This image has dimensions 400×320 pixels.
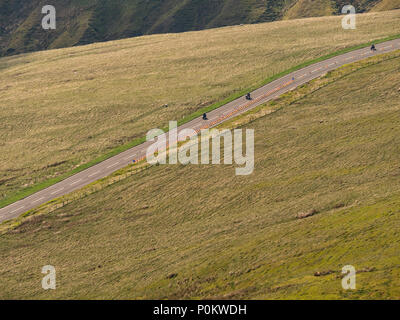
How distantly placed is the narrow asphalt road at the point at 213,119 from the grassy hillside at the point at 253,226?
5.22 metres

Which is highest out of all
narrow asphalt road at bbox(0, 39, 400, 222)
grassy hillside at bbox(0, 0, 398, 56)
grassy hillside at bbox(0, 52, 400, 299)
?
grassy hillside at bbox(0, 0, 398, 56)

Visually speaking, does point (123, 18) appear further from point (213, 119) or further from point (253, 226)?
point (253, 226)

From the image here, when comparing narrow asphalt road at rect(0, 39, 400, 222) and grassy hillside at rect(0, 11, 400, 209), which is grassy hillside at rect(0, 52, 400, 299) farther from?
grassy hillside at rect(0, 11, 400, 209)

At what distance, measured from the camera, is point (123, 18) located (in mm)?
186625

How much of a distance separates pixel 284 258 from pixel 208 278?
6.76m

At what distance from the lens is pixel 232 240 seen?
45812 mm

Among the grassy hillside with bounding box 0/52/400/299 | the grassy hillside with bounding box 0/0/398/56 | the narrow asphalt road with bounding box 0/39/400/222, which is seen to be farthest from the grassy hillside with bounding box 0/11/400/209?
the grassy hillside with bounding box 0/0/398/56

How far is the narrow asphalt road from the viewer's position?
207ft

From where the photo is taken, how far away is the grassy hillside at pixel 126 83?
7919 cm

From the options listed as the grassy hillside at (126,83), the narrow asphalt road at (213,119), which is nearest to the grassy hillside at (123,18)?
the grassy hillside at (126,83)

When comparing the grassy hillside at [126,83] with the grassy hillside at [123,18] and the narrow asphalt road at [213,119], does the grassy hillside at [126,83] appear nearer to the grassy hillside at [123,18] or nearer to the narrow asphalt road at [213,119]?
the narrow asphalt road at [213,119]

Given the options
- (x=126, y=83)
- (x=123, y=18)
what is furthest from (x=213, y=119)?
(x=123, y=18)

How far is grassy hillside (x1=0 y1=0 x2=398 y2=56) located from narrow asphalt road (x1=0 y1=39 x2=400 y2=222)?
3022 inches

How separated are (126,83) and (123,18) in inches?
3685
